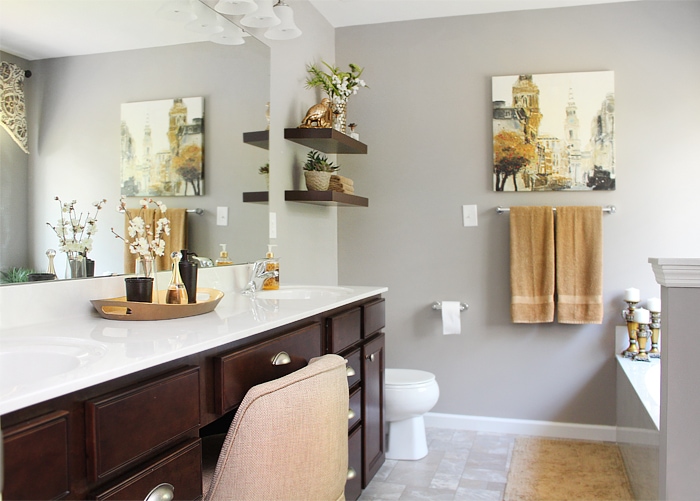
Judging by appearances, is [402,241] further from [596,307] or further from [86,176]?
[86,176]

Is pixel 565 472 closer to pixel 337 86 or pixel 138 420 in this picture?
pixel 337 86

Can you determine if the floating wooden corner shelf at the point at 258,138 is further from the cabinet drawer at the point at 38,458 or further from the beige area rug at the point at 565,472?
the beige area rug at the point at 565,472

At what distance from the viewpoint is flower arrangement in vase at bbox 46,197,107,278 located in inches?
61.0

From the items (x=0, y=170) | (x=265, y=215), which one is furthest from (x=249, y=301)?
(x=0, y=170)

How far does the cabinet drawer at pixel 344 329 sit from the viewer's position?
6.64ft

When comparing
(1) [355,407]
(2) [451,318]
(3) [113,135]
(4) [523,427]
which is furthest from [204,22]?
(4) [523,427]

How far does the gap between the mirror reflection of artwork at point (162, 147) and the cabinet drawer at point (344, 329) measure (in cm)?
69

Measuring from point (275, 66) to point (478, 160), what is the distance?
1.29m

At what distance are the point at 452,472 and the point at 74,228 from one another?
204cm

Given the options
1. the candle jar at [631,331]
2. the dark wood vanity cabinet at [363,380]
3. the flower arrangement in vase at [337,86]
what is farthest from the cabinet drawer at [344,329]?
the candle jar at [631,331]

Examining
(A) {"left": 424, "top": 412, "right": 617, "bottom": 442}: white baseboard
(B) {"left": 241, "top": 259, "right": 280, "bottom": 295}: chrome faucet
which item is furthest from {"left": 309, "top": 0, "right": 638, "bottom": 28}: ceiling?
(A) {"left": 424, "top": 412, "right": 617, "bottom": 442}: white baseboard

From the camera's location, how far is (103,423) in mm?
966

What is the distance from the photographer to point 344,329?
7.08ft

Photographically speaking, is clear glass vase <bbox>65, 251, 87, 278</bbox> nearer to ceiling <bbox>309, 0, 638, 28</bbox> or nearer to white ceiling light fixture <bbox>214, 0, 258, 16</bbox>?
A: white ceiling light fixture <bbox>214, 0, 258, 16</bbox>
